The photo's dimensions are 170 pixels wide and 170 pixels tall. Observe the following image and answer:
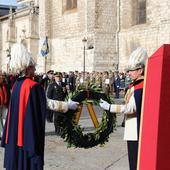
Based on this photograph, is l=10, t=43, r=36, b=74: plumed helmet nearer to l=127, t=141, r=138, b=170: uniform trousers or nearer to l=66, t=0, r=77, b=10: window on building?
l=127, t=141, r=138, b=170: uniform trousers

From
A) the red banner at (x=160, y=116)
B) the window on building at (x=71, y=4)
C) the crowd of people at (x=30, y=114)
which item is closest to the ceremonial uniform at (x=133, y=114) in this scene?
the crowd of people at (x=30, y=114)

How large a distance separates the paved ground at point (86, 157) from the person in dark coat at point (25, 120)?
2.34m

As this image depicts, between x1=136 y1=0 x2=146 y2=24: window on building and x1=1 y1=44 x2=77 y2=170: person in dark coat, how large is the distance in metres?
23.8

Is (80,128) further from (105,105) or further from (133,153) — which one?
(133,153)

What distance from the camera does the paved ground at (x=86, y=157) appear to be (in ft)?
21.7

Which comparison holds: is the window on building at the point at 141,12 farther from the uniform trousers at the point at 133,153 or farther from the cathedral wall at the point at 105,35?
the uniform trousers at the point at 133,153

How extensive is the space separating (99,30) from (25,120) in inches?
1002

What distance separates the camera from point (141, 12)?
27.6 metres

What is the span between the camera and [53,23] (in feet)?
113

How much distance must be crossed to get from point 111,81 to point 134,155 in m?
20.5

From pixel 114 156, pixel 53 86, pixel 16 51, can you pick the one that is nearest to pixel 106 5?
pixel 53 86

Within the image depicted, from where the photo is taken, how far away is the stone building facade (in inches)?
1033

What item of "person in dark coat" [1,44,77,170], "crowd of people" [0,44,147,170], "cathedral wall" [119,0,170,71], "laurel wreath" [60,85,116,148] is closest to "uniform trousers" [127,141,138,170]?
"crowd of people" [0,44,147,170]

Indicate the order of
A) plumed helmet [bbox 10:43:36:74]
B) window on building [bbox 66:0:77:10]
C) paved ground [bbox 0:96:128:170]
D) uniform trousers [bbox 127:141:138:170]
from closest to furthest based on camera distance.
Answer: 1. plumed helmet [bbox 10:43:36:74]
2. uniform trousers [bbox 127:141:138:170]
3. paved ground [bbox 0:96:128:170]
4. window on building [bbox 66:0:77:10]
